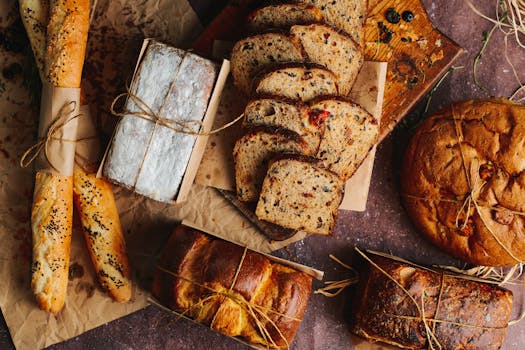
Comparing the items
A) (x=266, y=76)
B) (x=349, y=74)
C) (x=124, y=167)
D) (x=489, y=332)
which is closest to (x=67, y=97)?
(x=124, y=167)

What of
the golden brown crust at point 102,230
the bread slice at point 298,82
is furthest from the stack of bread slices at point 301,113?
the golden brown crust at point 102,230

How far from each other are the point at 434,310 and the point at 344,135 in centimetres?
128

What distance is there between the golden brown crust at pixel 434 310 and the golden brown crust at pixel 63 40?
93.6 inches

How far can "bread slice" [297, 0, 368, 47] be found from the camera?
321cm

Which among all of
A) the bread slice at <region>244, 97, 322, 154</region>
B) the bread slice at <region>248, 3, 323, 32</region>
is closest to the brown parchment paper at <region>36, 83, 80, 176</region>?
the bread slice at <region>244, 97, 322, 154</region>

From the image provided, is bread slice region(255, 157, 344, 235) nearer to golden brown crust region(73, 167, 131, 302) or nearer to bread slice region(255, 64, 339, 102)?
bread slice region(255, 64, 339, 102)

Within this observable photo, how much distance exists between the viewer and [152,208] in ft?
11.8

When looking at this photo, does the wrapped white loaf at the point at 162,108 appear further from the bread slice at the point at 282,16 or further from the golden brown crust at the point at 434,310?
the golden brown crust at the point at 434,310

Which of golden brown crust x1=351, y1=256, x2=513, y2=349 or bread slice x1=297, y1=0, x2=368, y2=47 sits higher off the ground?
bread slice x1=297, y1=0, x2=368, y2=47

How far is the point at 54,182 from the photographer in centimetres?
320

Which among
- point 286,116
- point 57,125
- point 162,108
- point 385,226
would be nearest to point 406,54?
point 286,116

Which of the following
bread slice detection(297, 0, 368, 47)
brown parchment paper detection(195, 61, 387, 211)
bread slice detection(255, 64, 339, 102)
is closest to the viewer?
bread slice detection(255, 64, 339, 102)

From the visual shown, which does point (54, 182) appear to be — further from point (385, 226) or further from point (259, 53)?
point (385, 226)

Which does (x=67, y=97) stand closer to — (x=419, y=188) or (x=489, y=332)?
(x=419, y=188)
